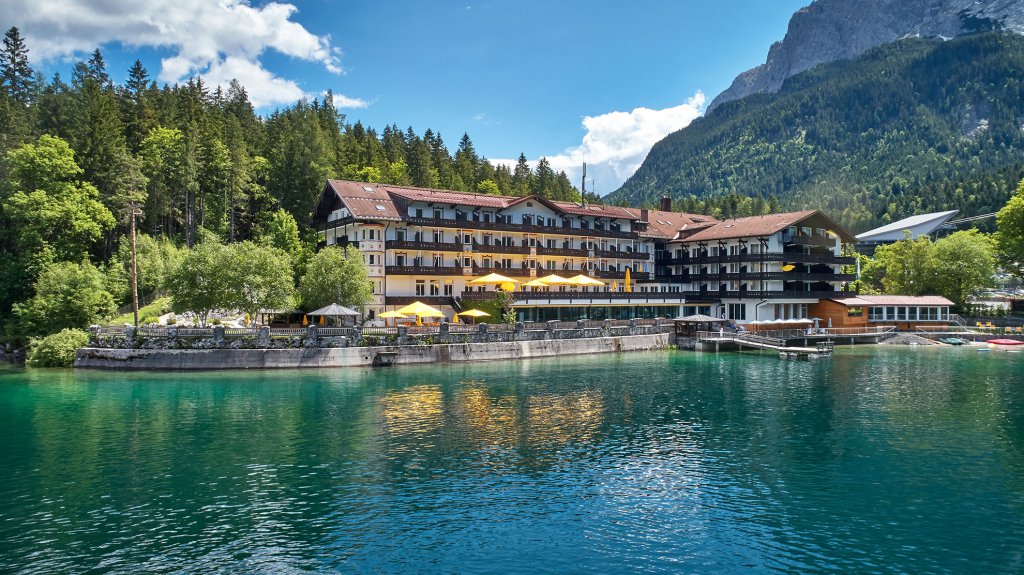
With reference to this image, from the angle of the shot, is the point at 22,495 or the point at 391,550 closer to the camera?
the point at 391,550

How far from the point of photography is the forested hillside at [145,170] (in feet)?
215

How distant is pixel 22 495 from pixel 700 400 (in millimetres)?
34444

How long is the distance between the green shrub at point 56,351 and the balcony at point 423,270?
2823cm

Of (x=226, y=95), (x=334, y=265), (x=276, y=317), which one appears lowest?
(x=276, y=317)

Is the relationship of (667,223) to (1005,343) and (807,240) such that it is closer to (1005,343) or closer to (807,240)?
(807,240)

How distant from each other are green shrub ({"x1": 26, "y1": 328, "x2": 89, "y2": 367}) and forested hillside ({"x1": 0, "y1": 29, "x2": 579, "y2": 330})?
1088 centimetres

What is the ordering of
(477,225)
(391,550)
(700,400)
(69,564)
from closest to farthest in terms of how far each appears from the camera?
(69,564)
(391,550)
(700,400)
(477,225)

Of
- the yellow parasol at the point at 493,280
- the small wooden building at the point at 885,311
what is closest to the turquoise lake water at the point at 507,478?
the yellow parasol at the point at 493,280

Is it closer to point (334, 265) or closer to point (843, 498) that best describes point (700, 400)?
point (843, 498)

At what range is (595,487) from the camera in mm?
24500

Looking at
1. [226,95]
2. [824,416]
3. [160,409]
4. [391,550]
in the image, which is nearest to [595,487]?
[391,550]

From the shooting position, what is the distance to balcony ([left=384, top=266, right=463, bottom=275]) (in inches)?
2756

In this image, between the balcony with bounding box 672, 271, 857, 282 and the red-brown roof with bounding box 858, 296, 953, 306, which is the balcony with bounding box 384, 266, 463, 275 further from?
the red-brown roof with bounding box 858, 296, 953, 306

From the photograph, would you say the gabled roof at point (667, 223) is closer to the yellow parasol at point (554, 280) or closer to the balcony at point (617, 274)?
the balcony at point (617, 274)
